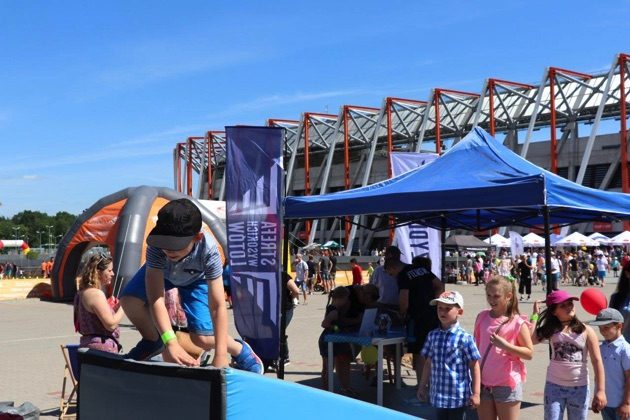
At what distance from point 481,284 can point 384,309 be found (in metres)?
29.9

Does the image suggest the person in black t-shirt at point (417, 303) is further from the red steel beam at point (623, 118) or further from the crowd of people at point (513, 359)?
the red steel beam at point (623, 118)

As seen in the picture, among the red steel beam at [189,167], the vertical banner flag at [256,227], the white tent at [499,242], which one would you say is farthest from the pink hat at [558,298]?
the red steel beam at [189,167]

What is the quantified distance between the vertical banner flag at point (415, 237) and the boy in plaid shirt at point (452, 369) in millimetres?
7461

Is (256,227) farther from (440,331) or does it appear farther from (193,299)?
(193,299)

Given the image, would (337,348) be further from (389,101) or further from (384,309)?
(389,101)

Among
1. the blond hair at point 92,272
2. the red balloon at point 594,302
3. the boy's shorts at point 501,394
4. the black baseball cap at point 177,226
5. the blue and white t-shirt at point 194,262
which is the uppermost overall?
the black baseball cap at point 177,226

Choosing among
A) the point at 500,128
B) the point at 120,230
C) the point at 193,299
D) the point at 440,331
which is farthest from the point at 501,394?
the point at 500,128

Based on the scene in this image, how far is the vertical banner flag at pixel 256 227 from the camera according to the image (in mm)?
8672

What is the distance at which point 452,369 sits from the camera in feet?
18.1

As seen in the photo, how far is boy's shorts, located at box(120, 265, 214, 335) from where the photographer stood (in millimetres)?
4391

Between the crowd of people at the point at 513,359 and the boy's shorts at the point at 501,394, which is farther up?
the crowd of people at the point at 513,359

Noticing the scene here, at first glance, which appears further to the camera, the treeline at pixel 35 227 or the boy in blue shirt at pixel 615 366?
the treeline at pixel 35 227

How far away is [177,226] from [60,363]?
9172mm

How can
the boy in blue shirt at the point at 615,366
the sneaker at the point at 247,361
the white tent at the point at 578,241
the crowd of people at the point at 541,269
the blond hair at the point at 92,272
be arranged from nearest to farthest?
the sneaker at the point at 247,361 < the boy in blue shirt at the point at 615,366 < the blond hair at the point at 92,272 < the crowd of people at the point at 541,269 < the white tent at the point at 578,241
